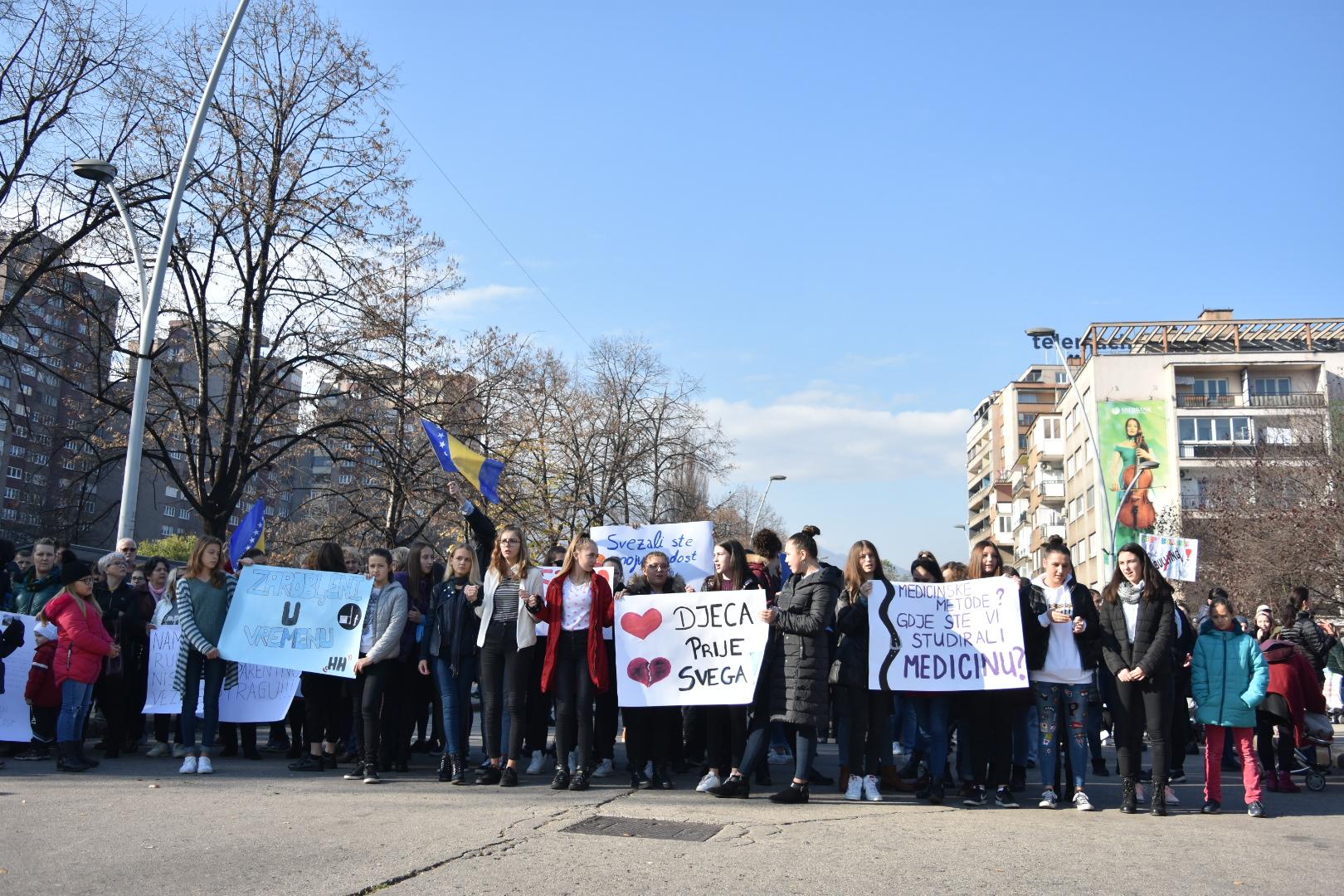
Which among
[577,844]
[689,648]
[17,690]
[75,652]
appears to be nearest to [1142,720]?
[689,648]

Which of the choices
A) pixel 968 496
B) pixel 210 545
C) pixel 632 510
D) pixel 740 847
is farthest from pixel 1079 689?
pixel 968 496

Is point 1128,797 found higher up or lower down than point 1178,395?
lower down

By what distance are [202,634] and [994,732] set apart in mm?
6937

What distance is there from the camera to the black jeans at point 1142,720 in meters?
9.03

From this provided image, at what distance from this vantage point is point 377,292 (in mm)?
23375

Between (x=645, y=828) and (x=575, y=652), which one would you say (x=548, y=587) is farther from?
(x=645, y=828)

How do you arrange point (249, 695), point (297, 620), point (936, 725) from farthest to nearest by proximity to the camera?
point (249, 695) → point (297, 620) → point (936, 725)

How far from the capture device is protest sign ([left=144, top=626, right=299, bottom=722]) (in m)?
11.4

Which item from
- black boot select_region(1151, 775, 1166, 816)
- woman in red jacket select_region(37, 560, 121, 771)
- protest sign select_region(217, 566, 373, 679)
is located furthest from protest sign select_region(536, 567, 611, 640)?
black boot select_region(1151, 775, 1166, 816)

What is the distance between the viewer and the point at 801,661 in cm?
904

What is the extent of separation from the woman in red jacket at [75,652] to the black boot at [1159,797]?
8.92 m

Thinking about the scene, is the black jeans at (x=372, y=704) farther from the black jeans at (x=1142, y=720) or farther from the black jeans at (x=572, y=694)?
the black jeans at (x=1142, y=720)

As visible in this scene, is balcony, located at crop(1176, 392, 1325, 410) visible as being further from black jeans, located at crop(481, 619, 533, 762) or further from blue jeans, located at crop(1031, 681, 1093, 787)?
black jeans, located at crop(481, 619, 533, 762)

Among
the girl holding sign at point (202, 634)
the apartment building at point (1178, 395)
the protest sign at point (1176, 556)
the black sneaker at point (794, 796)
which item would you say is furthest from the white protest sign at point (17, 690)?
the apartment building at point (1178, 395)
